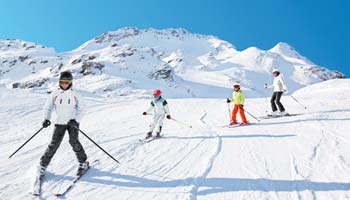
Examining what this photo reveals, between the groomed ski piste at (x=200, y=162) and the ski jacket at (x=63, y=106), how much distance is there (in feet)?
3.21

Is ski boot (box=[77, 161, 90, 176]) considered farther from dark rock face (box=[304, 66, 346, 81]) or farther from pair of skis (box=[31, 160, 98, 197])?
dark rock face (box=[304, 66, 346, 81])

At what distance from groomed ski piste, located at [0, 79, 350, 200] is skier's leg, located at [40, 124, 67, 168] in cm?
28

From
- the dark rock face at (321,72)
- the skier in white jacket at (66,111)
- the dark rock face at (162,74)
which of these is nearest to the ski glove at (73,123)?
the skier in white jacket at (66,111)

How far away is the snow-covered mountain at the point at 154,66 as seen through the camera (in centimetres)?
5403

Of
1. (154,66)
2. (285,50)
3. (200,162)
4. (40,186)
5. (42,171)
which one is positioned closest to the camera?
(40,186)

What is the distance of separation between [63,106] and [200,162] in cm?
283

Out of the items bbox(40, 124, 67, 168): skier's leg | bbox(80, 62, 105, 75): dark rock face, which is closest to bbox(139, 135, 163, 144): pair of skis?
bbox(40, 124, 67, 168): skier's leg

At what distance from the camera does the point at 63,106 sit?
5.78 metres

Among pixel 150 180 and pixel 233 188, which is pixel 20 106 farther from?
pixel 233 188

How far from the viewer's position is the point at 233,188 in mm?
5156

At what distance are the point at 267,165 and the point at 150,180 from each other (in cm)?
228

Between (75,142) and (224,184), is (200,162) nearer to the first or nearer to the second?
(224,184)

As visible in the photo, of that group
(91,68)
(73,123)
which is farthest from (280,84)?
(91,68)

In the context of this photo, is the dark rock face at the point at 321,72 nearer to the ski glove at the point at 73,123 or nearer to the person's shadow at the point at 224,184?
the person's shadow at the point at 224,184
